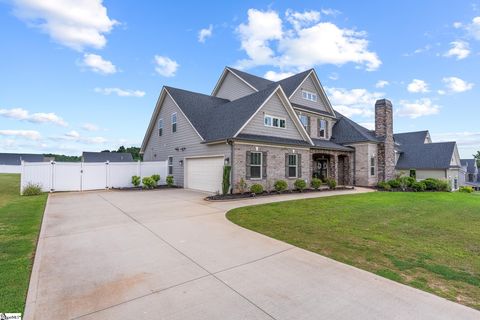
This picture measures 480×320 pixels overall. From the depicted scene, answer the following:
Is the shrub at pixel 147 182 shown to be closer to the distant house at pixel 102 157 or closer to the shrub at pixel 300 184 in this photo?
the shrub at pixel 300 184

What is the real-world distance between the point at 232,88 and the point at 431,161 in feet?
82.4

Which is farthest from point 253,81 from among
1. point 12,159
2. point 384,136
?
point 12,159

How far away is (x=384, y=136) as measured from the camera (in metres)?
20.7

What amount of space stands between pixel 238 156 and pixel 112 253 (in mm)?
9113

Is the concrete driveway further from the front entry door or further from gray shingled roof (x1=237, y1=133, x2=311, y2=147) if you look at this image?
the front entry door

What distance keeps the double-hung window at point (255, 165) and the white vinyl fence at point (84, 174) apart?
8.37 metres


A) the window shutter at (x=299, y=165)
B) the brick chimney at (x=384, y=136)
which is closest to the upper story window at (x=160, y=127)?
the window shutter at (x=299, y=165)

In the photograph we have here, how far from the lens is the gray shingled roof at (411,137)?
35312 mm

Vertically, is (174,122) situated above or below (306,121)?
below

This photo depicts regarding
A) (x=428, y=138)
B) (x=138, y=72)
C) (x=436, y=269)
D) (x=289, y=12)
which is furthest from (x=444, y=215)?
(x=428, y=138)

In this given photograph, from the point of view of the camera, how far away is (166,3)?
14.1m

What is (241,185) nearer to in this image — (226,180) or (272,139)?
(226,180)

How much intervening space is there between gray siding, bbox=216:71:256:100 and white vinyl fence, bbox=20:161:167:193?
884 centimetres

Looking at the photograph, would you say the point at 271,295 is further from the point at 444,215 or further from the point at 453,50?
the point at 453,50
